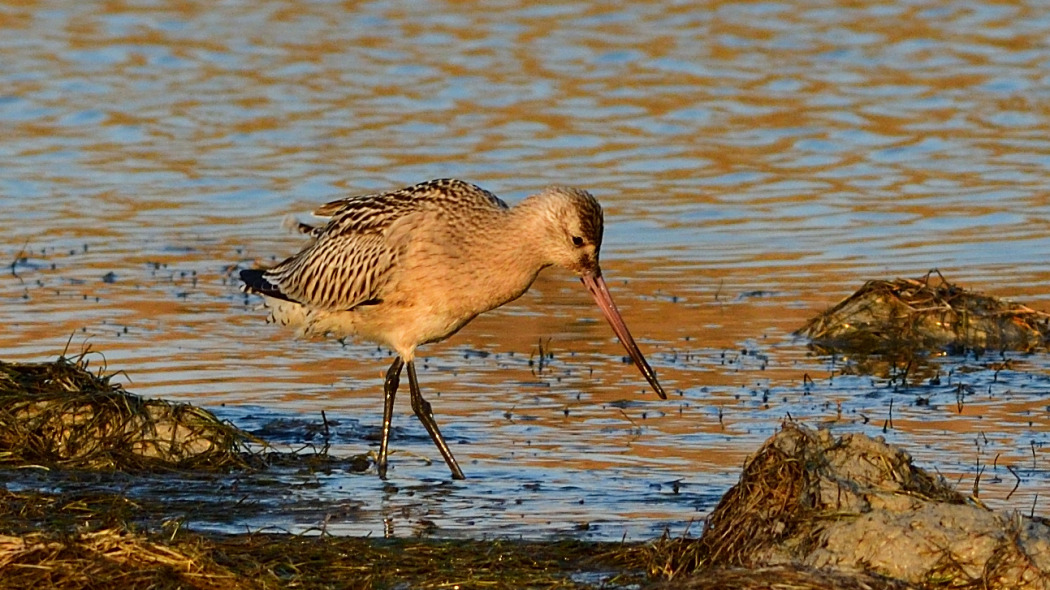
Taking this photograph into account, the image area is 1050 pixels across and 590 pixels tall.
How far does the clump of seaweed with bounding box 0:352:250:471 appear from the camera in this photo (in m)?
8.33

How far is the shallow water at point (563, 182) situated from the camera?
888cm

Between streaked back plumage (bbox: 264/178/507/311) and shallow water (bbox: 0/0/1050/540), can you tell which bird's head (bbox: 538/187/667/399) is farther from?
shallow water (bbox: 0/0/1050/540)

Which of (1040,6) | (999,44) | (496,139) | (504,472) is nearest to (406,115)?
(496,139)

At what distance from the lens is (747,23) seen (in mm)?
23938

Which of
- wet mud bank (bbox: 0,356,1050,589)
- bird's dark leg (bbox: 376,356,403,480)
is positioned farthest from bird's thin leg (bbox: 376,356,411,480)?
wet mud bank (bbox: 0,356,1050,589)

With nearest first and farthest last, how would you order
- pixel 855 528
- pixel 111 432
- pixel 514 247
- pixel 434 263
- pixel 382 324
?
pixel 855 528, pixel 111 432, pixel 514 247, pixel 434 263, pixel 382 324

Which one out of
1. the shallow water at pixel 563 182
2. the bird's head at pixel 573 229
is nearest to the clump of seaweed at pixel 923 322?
the shallow water at pixel 563 182

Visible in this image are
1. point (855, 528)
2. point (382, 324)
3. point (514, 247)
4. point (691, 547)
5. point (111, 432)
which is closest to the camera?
point (855, 528)

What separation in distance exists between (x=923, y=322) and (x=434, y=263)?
3.61m

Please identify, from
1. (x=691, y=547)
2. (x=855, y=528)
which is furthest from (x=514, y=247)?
(x=855, y=528)

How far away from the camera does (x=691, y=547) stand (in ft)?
21.7

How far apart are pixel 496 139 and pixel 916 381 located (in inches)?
325

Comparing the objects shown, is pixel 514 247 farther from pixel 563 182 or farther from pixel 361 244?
pixel 563 182

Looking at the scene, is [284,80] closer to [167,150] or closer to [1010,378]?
[167,150]
